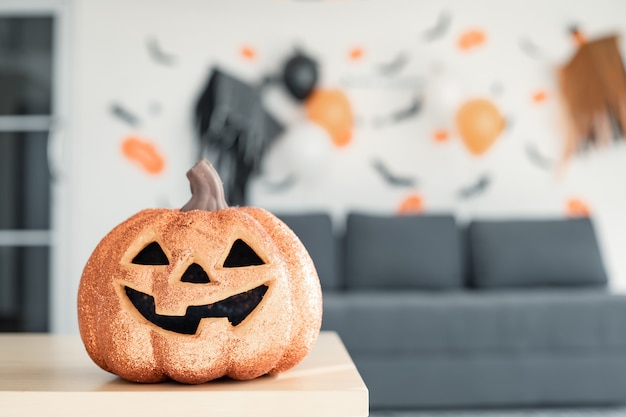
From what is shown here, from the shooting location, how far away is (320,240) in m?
3.36

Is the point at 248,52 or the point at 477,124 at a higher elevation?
the point at 248,52

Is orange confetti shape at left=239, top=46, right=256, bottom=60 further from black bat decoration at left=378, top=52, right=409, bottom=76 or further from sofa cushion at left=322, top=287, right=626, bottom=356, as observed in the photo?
sofa cushion at left=322, top=287, right=626, bottom=356

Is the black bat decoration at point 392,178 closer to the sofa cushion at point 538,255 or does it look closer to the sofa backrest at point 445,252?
the sofa backrest at point 445,252

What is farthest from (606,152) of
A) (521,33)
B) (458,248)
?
(458,248)

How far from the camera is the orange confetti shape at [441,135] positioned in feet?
12.6

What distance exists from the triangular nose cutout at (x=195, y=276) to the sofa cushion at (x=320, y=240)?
8.07 ft

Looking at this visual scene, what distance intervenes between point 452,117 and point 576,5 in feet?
3.14

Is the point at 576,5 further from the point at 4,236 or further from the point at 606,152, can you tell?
the point at 4,236

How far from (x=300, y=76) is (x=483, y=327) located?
5.79 ft

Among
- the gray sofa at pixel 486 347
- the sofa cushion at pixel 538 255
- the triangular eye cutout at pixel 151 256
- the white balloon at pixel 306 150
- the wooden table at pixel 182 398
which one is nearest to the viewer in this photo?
the wooden table at pixel 182 398

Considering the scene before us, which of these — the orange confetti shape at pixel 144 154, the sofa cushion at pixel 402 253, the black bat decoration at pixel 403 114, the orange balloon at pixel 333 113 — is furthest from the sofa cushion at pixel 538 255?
A: the orange confetti shape at pixel 144 154

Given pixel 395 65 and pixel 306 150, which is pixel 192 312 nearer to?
pixel 306 150

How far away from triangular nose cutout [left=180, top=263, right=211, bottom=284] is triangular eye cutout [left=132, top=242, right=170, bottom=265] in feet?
0.11

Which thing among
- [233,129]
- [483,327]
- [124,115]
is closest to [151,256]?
[483,327]
